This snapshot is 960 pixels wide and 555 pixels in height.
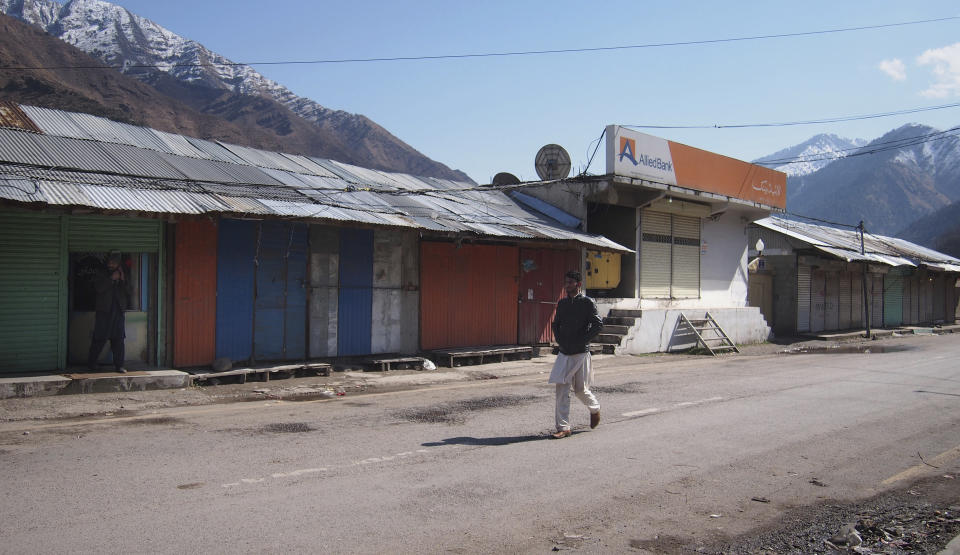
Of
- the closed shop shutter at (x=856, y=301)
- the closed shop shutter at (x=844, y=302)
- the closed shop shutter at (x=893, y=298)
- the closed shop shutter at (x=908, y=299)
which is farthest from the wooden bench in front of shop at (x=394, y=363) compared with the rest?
the closed shop shutter at (x=908, y=299)

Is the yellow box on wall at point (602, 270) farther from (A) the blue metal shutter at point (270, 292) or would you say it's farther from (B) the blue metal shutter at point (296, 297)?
(A) the blue metal shutter at point (270, 292)

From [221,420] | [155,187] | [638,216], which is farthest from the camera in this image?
[638,216]

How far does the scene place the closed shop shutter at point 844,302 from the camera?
31062 mm

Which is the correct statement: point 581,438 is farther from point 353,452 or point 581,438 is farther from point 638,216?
point 638,216

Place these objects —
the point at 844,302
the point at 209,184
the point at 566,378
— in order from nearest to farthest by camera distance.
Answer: the point at 566,378 < the point at 209,184 < the point at 844,302

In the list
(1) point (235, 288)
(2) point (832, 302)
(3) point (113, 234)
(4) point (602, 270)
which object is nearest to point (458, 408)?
(1) point (235, 288)

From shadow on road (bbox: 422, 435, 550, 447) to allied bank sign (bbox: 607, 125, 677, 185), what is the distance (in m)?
12.7

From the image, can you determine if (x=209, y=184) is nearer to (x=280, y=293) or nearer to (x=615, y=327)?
(x=280, y=293)

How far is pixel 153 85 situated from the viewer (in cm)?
9094

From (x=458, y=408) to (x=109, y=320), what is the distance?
18.1 ft

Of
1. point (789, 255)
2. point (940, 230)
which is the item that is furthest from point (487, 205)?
point (940, 230)

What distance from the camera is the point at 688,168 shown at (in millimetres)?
21516

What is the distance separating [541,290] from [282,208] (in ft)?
26.1

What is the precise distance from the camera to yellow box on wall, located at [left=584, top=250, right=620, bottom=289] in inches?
786
